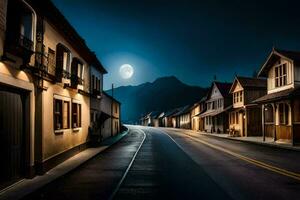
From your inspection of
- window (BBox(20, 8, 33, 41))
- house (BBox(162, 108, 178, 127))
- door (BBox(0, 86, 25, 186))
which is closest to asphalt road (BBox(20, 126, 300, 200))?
door (BBox(0, 86, 25, 186))

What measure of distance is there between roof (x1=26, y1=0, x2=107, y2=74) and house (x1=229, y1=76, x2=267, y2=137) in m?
24.7

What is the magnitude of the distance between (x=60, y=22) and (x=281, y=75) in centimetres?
2251

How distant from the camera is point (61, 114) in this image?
16578 mm

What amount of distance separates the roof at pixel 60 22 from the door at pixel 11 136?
3402 millimetres

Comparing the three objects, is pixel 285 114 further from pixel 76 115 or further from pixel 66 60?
pixel 66 60

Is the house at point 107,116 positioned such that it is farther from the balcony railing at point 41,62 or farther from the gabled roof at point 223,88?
the gabled roof at point 223,88

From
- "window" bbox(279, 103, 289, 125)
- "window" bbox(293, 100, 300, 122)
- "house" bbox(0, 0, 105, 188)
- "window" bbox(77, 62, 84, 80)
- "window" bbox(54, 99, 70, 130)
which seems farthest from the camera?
"window" bbox(279, 103, 289, 125)

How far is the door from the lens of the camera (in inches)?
390

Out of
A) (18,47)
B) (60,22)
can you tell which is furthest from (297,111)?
(18,47)

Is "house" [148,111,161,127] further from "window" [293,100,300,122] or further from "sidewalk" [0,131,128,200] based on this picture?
"sidewalk" [0,131,128,200]

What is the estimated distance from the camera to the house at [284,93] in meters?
26.5

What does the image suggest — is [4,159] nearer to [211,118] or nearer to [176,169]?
[176,169]

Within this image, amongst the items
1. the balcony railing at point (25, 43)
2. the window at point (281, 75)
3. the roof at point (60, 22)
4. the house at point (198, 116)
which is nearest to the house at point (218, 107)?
the house at point (198, 116)

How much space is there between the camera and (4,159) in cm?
997
